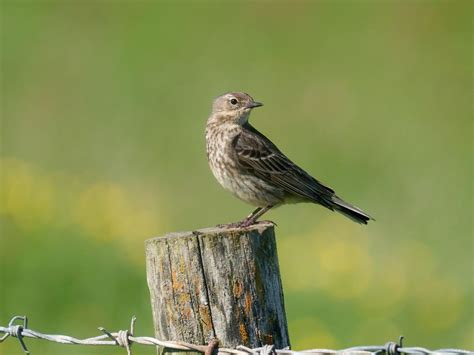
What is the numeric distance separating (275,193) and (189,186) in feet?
23.1

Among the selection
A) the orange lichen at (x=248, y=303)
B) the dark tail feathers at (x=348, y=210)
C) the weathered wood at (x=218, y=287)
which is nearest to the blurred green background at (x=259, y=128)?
the dark tail feathers at (x=348, y=210)

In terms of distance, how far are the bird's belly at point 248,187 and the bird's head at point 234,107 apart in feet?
2.47

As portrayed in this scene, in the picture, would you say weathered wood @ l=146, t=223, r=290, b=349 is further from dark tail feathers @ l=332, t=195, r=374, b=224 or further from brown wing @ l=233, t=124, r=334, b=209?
brown wing @ l=233, t=124, r=334, b=209

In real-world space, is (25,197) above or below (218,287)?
above

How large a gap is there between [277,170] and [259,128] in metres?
8.99

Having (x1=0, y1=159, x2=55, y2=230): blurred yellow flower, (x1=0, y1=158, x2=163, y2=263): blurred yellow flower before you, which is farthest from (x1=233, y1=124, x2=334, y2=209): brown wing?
(x1=0, y1=159, x2=55, y2=230): blurred yellow flower

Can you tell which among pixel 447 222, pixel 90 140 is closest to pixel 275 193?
pixel 447 222

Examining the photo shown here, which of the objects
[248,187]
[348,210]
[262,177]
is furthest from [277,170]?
[348,210]

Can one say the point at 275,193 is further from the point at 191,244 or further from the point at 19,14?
the point at 19,14

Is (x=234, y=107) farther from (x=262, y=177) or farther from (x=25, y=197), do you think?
(x=25, y=197)

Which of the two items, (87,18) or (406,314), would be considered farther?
(87,18)

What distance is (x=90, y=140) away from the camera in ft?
56.4

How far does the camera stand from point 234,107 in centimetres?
988

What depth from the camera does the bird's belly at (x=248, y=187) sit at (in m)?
9.03
